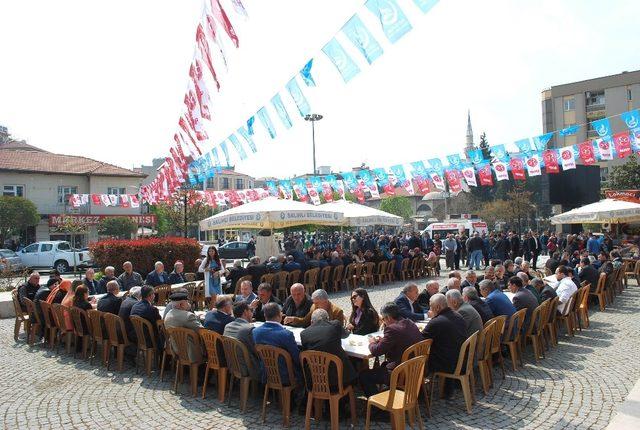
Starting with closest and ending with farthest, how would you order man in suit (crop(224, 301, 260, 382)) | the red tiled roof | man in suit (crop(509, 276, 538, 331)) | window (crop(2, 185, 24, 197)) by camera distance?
man in suit (crop(224, 301, 260, 382)) → man in suit (crop(509, 276, 538, 331)) → window (crop(2, 185, 24, 197)) → the red tiled roof

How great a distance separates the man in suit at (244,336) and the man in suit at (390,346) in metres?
1.16

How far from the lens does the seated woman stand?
262 inches

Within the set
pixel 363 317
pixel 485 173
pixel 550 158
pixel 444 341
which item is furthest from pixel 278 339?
pixel 485 173

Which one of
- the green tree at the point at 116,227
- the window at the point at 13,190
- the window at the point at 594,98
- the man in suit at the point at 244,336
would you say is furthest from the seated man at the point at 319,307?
the window at the point at 594,98

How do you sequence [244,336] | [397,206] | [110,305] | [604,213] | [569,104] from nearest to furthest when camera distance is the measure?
1. [244,336]
2. [110,305]
3. [604,213]
4. [569,104]
5. [397,206]

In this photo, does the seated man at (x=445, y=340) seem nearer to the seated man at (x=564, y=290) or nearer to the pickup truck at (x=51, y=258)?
the seated man at (x=564, y=290)

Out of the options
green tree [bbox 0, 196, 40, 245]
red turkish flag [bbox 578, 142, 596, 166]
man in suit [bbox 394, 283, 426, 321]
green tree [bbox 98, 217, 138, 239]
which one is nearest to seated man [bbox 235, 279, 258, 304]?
man in suit [bbox 394, 283, 426, 321]

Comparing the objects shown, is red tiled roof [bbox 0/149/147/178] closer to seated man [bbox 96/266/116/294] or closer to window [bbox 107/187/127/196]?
window [bbox 107/187/127/196]

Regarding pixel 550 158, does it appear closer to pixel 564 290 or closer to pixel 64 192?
pixel 564 290

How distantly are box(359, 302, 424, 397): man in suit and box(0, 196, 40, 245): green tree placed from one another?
33675mm

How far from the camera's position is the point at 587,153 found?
17.9 m

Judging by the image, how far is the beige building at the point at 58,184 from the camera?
3875cm

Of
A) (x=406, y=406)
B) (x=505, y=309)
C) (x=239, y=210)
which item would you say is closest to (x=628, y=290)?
(x=505, y=309)

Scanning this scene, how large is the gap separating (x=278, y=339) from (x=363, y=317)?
5.35 ft
